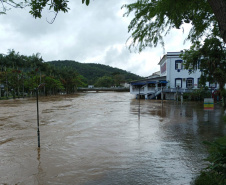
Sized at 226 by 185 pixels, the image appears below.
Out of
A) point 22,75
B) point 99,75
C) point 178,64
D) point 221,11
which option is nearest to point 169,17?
point 221,11

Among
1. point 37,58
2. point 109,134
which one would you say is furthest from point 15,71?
point 109,134

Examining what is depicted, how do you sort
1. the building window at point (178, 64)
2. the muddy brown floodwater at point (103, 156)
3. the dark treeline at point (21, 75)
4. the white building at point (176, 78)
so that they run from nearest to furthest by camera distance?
1. the muddy brown floodwater at point (103, 156)
2. the white building at point (176, 78)
3. the building window at point (178, 64)
4. the dark treeline at point (21, 75)

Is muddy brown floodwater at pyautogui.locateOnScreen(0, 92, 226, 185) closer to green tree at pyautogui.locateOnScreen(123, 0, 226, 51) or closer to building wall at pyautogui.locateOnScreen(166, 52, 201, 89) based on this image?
green tree at pyautogui.locateOnScreen(123, 0, 226, 51)

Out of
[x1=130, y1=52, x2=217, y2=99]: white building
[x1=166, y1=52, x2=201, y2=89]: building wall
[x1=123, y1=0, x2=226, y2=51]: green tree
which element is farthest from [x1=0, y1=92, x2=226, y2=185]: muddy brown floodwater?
[x1=166, y1=52, x2=201, y2=89]: building wall

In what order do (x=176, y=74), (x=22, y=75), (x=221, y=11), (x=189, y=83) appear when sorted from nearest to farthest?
(x=221, y=11) < (x=189, y=83) < (x=176, y=74) < (x=22, y=75)

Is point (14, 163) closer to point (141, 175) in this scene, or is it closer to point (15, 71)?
point (141, 175)

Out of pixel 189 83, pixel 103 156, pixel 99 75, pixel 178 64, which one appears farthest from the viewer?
pixel 99 75

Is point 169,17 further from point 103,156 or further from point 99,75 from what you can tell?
point 99,75

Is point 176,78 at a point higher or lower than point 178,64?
lower

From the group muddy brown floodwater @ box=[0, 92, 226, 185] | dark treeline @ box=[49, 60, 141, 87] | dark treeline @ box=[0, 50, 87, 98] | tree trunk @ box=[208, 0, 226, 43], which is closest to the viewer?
tree trunk @ box=[208, 0, 226, 43]

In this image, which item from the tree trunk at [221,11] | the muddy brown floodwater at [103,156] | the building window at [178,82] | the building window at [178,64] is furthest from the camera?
the building window at [178,82]

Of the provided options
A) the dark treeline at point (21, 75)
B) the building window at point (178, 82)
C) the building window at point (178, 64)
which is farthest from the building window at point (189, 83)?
the dark treeline at point (21, 75)

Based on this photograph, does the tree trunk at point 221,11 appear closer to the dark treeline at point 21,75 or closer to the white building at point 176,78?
the white building at point 176,78

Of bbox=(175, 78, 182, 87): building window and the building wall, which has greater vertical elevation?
the building wall
